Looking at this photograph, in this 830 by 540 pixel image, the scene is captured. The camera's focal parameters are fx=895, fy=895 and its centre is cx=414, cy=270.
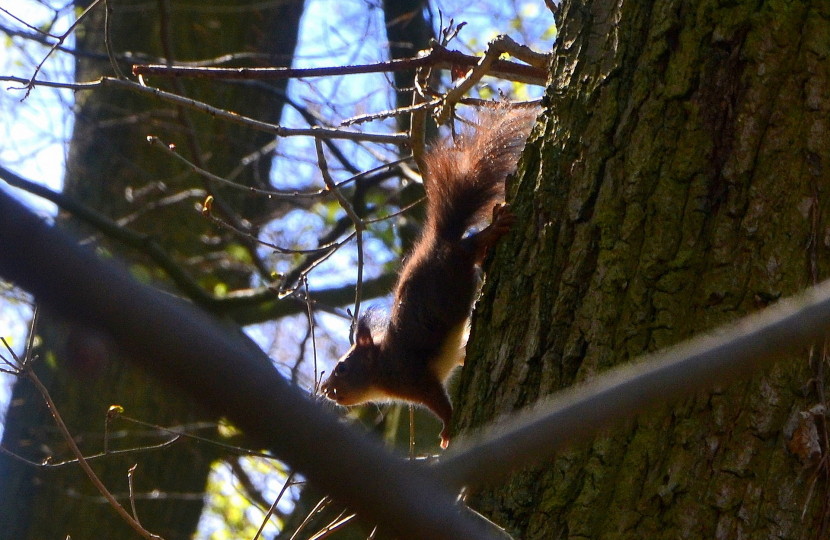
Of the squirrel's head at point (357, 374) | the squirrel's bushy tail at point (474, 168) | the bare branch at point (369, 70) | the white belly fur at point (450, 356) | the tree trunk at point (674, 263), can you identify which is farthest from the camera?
the squirrel's head at point (357, 374)

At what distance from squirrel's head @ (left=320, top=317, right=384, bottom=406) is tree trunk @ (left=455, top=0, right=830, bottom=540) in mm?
2023

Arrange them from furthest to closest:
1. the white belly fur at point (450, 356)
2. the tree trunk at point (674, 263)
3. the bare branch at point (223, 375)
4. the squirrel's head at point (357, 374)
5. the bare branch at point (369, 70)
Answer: the squirrel's head at point (357, 374), the white belly fur at point (450, 356), the bare branch at point (369, 70), the tree trunk at point (674, 263), the bare branch at point (223, 375)

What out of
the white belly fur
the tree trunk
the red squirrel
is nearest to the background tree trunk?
the red squirrel

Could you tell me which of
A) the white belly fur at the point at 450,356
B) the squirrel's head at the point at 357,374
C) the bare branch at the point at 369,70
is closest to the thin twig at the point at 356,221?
the bare branch at the point at 369,70

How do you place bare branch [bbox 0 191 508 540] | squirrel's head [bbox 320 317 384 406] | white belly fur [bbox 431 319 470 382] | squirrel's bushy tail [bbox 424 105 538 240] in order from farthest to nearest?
squirrel's head [bbox 320 317 384 406] < white belly fur [bbox 431 319 470 382] < squirrel's bushy tail [bbox 424 105 538 240] < bare branch [bbox 0 191 508 540]

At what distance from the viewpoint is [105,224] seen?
16.6 ft

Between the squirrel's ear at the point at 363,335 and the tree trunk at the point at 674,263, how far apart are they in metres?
2.04

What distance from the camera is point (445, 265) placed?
325 centimetres

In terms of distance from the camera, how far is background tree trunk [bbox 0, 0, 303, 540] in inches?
222

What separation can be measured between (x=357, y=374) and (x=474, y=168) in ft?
4.64

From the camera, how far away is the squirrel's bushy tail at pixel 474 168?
304 cm

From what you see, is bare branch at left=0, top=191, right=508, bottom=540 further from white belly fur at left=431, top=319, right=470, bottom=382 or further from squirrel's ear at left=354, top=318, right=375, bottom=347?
squirrel's ear at left=354, top=318, right=375, bottom=347

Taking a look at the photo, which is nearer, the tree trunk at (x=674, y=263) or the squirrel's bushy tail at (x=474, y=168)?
the tree trunk at (x=674, y=263)

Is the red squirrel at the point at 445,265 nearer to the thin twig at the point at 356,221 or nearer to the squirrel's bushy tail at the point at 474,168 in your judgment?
the squirrel's bushy tail at the point at 474,168
